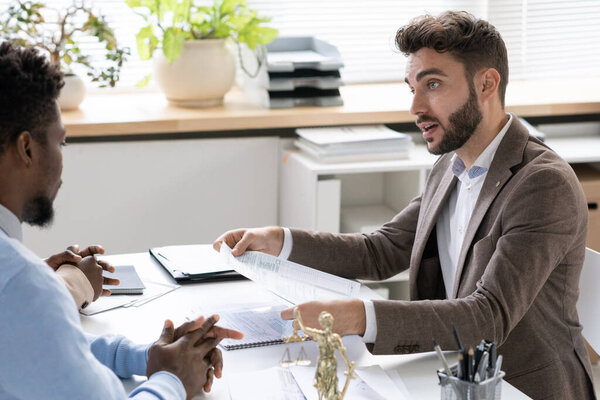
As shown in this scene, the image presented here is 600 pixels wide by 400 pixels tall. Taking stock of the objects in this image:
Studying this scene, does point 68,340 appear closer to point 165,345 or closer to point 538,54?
point 165,345

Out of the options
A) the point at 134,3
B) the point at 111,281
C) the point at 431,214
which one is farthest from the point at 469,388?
the point at 134,3

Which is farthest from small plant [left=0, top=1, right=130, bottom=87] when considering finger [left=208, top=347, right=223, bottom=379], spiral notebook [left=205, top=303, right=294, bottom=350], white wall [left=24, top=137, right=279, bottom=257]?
finger [left=208, top=347, right=223, bottom=379]

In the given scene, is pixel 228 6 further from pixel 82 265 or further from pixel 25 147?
pixel 25 147


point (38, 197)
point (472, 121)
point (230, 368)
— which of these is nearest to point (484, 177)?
point (472, 121)

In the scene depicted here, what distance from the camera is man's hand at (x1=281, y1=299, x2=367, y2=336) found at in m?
1.50

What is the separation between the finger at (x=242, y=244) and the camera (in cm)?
191

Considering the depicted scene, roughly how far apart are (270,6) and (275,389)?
243 cm

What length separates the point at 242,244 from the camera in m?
1.96

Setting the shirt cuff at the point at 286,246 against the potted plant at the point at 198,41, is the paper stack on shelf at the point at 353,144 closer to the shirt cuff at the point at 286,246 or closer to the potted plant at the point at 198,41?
the potted plant at the point at 198,41

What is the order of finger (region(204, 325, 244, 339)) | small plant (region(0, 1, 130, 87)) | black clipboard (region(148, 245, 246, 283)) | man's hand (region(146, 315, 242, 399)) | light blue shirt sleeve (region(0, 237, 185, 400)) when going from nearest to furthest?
1. light blue shirt sleeve (region(0, 237, 185, 400))
2. man's hand (region(146, 315, 242, 399))
3. finger (region(204, 325, 244, 339))
4. black clipboard (region(148, 245, 246, 283))
5. small plant (region(0, 1, 130, 87))

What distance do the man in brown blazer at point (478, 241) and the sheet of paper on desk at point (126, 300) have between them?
0.19m

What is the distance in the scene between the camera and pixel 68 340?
1097 mm

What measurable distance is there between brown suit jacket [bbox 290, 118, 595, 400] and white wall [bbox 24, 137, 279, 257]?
1534mm

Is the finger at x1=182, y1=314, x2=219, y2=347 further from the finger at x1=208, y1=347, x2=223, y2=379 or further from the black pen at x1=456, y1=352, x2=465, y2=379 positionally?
the black pen at x1=456, y1=352, x2=465, y2=379
